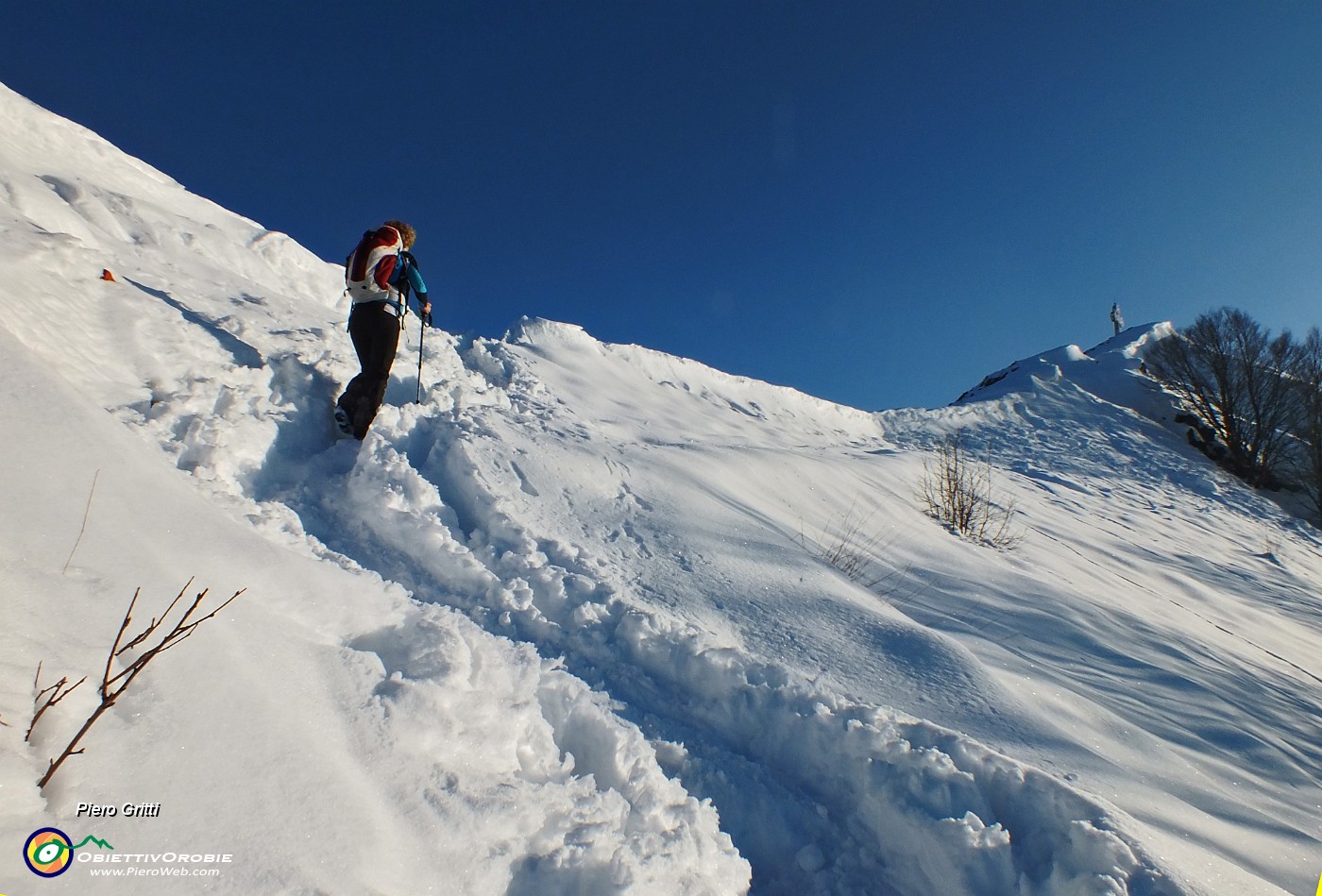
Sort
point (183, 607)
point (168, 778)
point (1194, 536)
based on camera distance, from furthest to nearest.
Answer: point (1194, 536), point (183, 607), point (168, 778)

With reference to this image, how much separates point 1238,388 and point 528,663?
61.4 ft

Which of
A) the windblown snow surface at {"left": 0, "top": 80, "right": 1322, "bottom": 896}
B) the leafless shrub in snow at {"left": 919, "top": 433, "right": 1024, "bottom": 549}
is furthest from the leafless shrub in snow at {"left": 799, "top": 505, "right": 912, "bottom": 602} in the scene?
the leafless shrub in snow at {"left": 919, "top": 433, "right": 1024, "bottom": 549}

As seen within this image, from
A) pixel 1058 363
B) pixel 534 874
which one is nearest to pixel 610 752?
pixel 534 874

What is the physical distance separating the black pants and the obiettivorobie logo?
2.83m

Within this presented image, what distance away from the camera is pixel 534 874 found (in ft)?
4.83

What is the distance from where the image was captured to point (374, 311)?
377 cm

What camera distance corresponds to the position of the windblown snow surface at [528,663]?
4.38 feet

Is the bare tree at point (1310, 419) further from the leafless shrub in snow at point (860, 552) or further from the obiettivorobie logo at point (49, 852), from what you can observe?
the obiettivorobie logo at point (49, 852)

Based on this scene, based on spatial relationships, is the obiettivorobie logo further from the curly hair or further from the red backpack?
the curly hair

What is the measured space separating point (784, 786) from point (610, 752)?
0.64m

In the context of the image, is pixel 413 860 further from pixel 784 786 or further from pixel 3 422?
pixel 3 422

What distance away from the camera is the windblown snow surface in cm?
134

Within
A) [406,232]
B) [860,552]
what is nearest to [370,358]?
[406,232]

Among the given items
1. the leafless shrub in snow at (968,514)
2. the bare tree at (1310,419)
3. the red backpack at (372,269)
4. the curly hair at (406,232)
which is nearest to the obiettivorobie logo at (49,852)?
the red backpack at (372,269)
